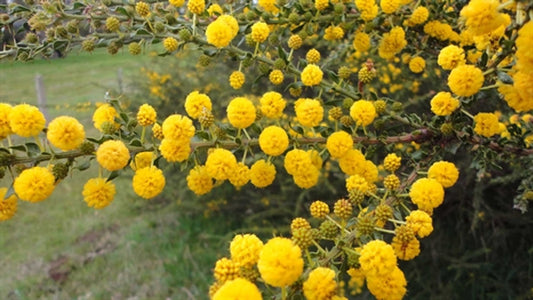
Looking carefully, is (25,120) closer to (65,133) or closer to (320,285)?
(65,133)

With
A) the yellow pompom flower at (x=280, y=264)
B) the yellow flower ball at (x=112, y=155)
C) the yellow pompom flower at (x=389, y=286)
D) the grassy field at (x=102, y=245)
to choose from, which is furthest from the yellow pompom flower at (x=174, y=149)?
the grassy field at (x=102, y=245)

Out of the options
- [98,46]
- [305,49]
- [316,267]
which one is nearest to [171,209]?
[305,49]

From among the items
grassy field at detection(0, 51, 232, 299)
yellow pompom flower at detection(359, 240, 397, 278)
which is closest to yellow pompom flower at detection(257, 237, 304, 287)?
yellow pompom flower at detection(359, 240, 397, 278)

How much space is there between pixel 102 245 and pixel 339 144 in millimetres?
4502

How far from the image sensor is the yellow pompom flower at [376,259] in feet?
3.05

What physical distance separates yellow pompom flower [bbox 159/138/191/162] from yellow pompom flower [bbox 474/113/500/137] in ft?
2.97

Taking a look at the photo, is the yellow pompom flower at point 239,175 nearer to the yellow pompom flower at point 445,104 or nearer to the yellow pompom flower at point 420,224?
the yellow pompom flower at point 420,224

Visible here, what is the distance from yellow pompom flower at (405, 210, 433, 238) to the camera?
42.7 inches

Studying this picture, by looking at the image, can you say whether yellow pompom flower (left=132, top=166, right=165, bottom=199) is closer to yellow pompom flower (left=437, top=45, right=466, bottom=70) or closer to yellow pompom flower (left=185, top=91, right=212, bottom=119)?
yellow pompom flower (left=185, top=91, right=212, bottom=119)

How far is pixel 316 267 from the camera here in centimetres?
94

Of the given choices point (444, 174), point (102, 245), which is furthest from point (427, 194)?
point (102, 245)

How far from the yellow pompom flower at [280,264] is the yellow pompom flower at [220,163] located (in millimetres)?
395

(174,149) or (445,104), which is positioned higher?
(445,104)

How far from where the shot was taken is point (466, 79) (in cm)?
118
